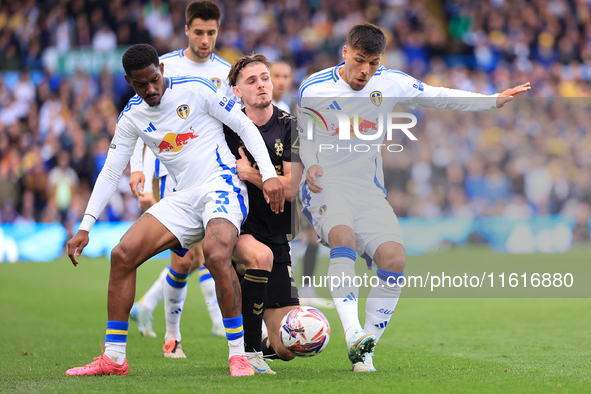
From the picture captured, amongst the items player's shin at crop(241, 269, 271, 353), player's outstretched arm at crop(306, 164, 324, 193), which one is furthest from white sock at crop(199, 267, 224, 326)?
player's outstretched arm at crop(306, 164, 324, 193)

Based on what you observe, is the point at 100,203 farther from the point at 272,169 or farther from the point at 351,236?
the point at 351,236

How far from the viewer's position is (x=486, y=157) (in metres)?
11.5

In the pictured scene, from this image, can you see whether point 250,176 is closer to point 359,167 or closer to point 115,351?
point 359,167

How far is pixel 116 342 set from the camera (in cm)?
461

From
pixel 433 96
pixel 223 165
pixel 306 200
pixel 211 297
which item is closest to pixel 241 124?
pixel 223 165

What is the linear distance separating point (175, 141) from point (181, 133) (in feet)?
0.24

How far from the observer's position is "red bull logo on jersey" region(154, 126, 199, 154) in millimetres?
4906

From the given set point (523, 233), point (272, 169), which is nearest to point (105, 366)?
point (272, 169)

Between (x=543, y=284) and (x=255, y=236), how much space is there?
5.55 meters

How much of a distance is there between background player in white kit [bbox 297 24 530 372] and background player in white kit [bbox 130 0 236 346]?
1220 mm

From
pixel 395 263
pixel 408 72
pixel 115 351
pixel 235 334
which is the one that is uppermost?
pixel 408 72

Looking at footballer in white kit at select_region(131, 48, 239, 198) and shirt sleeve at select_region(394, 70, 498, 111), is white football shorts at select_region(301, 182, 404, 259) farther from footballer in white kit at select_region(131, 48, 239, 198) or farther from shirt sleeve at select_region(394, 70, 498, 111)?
footballer in white kit at select_region(131, 48, 239, 198)

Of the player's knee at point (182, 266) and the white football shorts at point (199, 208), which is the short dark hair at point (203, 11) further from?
the player's knee at point (182, 266)

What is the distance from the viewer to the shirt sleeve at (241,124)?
473cm
